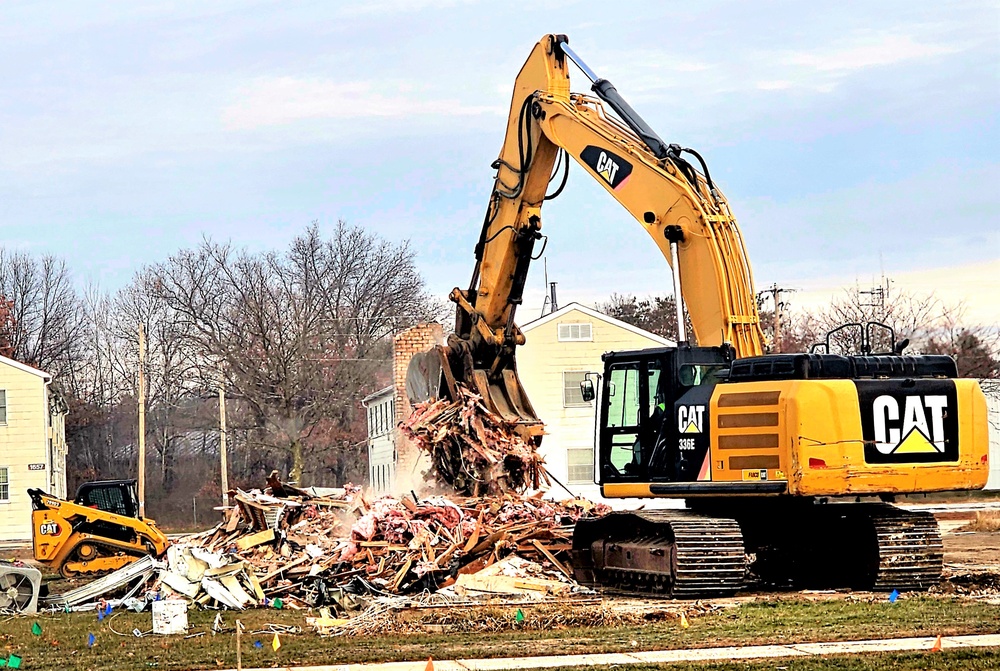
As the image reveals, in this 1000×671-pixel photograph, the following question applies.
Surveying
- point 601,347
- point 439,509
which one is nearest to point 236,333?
point 601,347

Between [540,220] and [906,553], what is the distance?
7.69m

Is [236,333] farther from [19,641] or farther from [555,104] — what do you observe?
[19,641]

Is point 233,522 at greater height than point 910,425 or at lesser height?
lesser

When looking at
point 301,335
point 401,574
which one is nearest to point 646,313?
point 301,335

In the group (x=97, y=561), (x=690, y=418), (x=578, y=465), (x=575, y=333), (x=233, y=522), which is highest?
(x=575, y=333)

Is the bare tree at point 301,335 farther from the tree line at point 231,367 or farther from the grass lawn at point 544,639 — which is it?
the grass lawn at point 544,639

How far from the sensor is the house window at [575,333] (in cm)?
5062

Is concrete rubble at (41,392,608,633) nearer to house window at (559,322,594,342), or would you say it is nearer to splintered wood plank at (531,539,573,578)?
splintered wood plank at (531,539,573,578)

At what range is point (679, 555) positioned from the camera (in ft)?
52.0

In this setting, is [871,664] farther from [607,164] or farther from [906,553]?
[607,164]

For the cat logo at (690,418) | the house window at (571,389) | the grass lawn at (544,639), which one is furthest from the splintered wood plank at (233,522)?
the house window at (571,389)

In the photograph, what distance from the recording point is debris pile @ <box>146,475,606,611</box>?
17203mm

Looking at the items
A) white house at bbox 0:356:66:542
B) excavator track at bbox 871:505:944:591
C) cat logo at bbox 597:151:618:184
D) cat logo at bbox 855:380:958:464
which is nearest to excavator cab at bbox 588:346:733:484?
cat logo at bbox 855:380:958:464

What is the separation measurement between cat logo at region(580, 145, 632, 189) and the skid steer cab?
10.5m
